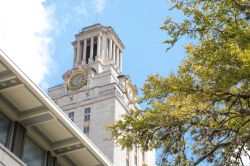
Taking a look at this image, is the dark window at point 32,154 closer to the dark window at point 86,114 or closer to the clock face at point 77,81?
the dark window at point 86,114

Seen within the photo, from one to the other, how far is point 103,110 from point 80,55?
77.7 ft

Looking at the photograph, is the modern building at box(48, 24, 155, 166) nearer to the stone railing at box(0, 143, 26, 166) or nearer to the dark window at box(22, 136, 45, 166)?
the dark window at box(22, 136, 45, 166)

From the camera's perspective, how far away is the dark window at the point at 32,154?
2409 centimetres

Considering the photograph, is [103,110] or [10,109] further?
[103,110]

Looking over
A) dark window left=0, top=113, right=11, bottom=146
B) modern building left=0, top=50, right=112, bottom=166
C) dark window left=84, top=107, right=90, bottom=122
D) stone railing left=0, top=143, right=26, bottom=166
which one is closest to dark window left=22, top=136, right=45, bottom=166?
modern building left=0, top=50, right=112, bottom=166

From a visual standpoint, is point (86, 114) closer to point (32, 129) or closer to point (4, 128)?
point (32, 129)

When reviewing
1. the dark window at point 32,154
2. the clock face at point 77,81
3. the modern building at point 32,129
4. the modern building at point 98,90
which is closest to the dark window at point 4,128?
the modern building at point 32,129

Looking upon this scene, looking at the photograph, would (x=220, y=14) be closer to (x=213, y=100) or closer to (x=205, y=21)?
(x=205, y=21)

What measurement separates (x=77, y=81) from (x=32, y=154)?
7960 centimetres

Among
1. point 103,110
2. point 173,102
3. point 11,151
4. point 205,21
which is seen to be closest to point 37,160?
point 11,151

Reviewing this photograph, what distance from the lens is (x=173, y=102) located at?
18.9 meters

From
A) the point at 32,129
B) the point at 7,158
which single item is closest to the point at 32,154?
the point at 32,129

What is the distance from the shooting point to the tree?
59.9 ft

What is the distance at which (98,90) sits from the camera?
97750 mm
